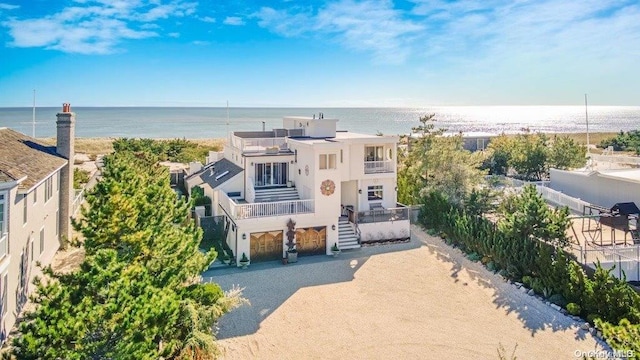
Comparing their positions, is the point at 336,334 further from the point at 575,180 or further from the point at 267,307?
the point at 575,180

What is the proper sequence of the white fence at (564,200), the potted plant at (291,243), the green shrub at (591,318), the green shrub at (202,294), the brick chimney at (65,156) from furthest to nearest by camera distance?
the white fence at (564,200) < the potted plant at (291,243) < the brick chimney at (65,156) < the green shrub at (591,318) < the green shrub at (202,294)

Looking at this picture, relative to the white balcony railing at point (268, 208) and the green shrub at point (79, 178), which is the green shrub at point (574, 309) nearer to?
the white balcony railing at point (268, 208)

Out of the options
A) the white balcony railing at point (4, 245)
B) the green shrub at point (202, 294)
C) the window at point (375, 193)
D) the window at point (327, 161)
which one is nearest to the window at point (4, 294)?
the white balcony railing at point (4, 245)

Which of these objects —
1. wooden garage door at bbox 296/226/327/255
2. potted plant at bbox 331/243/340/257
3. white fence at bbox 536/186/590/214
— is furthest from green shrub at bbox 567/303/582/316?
white fence at bbox 536/186/590/214

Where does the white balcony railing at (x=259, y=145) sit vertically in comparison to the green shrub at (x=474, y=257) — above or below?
above

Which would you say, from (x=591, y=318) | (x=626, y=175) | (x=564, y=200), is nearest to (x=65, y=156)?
(x=591, y=318)

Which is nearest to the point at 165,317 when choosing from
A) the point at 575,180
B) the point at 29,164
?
the point at 29,164
